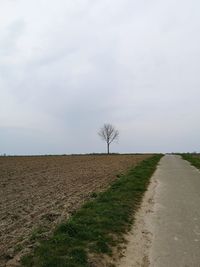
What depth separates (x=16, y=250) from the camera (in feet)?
24.4

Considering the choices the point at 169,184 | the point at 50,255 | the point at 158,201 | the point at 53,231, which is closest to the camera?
the point at 50,255

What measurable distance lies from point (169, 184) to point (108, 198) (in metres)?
6.33

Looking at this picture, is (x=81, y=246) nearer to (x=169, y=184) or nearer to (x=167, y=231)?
(x=167, y=231)

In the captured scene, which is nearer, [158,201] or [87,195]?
[158,201]

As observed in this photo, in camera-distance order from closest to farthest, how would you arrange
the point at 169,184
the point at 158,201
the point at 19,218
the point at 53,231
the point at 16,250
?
the point at 16,250, the point at 53,231, the point at 19,218, the point at 158,201, the point at 169,184

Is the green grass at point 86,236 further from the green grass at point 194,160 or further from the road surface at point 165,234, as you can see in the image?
the green grass at point 194,160

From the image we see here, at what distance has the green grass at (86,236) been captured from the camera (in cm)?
673

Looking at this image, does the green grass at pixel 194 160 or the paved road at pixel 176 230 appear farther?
the green grass at pixel 194 160

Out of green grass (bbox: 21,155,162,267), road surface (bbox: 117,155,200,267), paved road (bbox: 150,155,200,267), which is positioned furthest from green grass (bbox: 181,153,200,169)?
green grass (bbox: 21,155,162,267)

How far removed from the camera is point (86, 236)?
331 inches

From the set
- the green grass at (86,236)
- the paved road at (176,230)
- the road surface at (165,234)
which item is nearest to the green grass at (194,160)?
the paved road at (176,230)

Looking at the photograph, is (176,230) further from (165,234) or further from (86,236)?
(86,236)

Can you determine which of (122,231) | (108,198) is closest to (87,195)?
(108,198)

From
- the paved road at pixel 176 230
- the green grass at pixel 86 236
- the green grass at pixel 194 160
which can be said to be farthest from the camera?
the green grass at pixel 194 160
